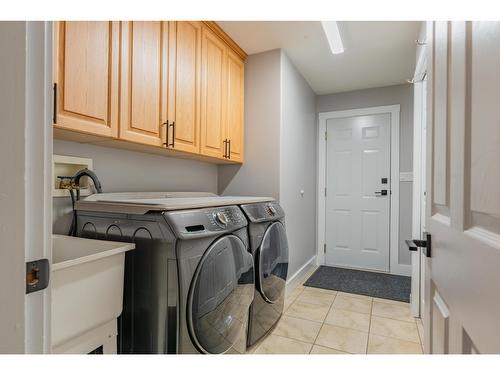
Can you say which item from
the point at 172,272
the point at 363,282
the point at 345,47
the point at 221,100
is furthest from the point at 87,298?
the point at 363,282

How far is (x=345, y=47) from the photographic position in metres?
2.51

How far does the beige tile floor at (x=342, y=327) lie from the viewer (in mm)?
1806

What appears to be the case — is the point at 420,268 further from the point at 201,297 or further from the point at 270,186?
the point at 201,297

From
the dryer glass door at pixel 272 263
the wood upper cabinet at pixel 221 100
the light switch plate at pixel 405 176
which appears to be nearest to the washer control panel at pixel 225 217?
the dryer glass door at pixel 272 263

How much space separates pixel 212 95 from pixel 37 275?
1.88m

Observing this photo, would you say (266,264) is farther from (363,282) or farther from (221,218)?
(363,282)

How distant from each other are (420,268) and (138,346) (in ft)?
7.19

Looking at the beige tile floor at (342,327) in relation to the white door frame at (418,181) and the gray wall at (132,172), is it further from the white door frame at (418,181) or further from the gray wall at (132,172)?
the gray wall at (132,172)

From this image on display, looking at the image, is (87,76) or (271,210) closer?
(87,76)

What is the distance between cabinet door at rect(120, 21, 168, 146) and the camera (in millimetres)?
1414

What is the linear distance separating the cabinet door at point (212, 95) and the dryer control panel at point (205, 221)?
73 centimetres

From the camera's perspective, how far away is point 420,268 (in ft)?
7.43
